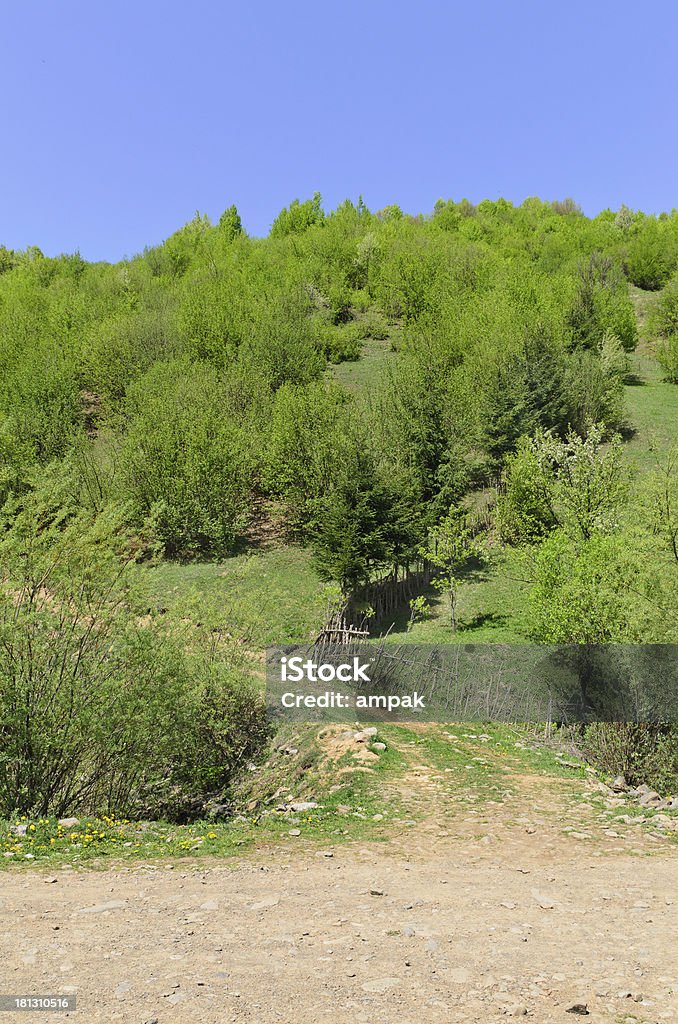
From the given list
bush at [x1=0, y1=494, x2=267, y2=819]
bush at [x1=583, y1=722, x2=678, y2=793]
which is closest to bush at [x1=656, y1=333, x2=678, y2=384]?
bush at [x1=583, y1=722, x2=678, y2=793]

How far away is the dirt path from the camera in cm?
501

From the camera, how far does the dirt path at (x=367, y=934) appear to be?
501 centimetres

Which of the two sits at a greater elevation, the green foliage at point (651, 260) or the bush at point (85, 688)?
the green foliage at point (651, 260)

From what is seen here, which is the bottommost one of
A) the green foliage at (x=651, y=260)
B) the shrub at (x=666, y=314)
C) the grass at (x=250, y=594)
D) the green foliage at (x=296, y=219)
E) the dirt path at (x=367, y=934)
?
the dirt path at (x=367, y=934)

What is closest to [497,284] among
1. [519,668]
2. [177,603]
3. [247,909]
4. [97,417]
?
[97,417]

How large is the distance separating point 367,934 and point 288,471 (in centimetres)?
3011

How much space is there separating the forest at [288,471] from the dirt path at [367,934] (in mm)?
3488

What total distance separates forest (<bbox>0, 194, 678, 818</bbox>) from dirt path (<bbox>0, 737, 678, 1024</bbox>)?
11.4ft

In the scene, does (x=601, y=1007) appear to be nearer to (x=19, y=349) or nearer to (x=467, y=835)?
(x=467, y=835)

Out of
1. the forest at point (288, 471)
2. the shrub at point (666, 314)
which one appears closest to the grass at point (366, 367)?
the forest at point (288, 471)

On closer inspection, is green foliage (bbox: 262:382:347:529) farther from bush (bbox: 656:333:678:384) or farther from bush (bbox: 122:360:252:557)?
bush (bbox: 656:333:678:384)

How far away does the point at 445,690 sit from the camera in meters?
16.9

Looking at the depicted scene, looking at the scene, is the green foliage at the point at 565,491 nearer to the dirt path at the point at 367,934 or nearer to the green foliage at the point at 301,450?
the green foliage at the point at 301,450

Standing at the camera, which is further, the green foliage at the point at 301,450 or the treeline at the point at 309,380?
the green foliage at the point at 301,450
